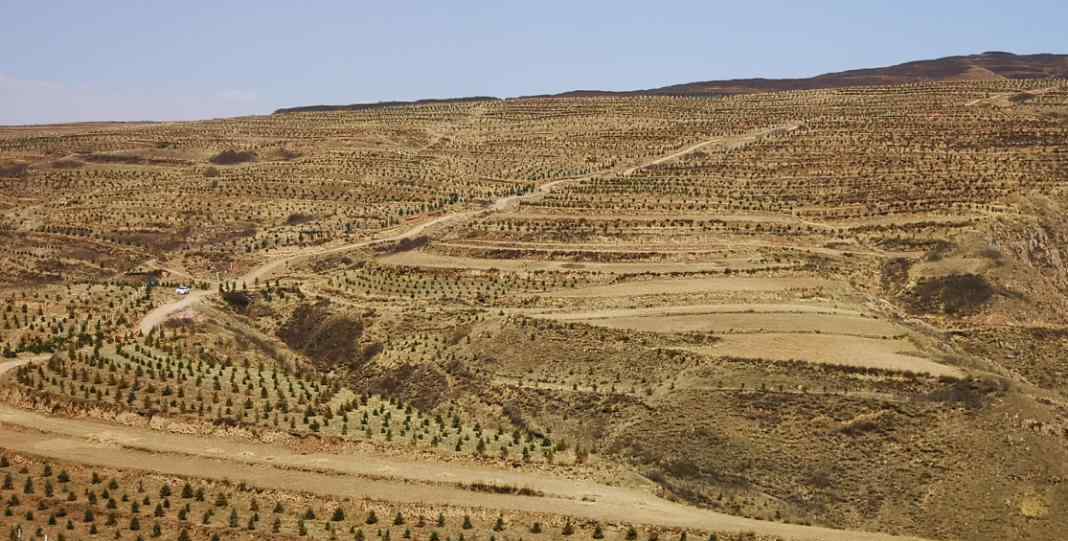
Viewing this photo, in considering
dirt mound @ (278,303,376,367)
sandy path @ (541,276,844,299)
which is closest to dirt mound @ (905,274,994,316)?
sandy path @ (541,276,844,299)

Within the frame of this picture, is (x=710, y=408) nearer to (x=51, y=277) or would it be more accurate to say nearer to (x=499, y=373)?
(x=499, y=373)

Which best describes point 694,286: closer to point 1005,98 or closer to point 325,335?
point 325,335

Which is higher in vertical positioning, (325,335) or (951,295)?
(951,295)

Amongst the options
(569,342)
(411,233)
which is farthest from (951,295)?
(411,233)

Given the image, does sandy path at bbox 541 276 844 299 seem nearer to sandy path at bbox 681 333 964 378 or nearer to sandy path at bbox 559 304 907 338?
sandy path at bbox 559 304 907 338

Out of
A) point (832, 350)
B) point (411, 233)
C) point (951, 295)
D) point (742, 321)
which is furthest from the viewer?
point (411, 233)

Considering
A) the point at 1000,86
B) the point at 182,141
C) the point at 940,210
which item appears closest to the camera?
the point at 940,210

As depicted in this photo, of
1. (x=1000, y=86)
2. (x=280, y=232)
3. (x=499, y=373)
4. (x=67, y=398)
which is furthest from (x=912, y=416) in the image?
(x=1000, y=86)

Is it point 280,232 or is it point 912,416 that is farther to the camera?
point 280,232
